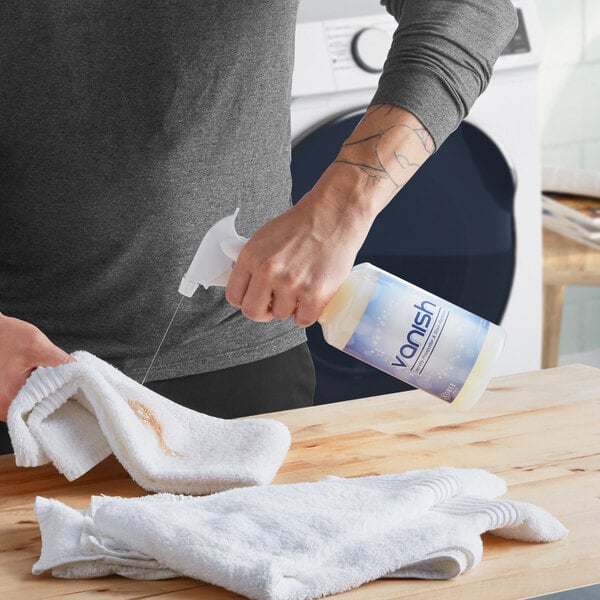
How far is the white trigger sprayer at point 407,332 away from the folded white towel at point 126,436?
12 centimetres

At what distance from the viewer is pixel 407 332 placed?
0.83 meters

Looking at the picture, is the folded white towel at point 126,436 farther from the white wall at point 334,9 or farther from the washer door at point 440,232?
the white wall at point 334,9

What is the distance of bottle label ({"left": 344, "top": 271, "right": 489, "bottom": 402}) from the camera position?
2.73 feet

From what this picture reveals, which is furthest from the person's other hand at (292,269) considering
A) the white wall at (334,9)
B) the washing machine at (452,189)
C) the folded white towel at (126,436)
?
the white wall at (334,9)

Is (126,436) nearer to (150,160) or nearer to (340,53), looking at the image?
(150,160)

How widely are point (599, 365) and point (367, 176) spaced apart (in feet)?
6.90

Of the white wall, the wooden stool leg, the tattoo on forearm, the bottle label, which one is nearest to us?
the bottle label

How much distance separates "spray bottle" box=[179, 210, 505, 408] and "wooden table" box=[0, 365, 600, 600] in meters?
0.09

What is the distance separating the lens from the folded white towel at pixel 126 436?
0.84 m

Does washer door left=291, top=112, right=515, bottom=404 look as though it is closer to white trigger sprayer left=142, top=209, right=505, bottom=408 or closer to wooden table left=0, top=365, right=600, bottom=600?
wooden table left=0, top=365, right=600, bottom=600

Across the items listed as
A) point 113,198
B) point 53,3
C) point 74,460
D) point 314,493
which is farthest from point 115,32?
point 314,493

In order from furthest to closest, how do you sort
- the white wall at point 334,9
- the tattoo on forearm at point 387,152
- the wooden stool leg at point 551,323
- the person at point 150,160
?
the wooden stool leg at point 551,323 → the white wall at point 334,9 → the person at point 150,160 → the tattoo on forearm at point 387,152

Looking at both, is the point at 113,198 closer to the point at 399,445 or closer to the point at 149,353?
the point at 149,353

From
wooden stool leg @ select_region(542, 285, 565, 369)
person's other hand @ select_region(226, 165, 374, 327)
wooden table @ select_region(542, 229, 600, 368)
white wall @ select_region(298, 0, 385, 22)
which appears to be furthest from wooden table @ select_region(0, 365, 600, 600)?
wooden stool leg @ select_region(542, 285, 565, 369)
